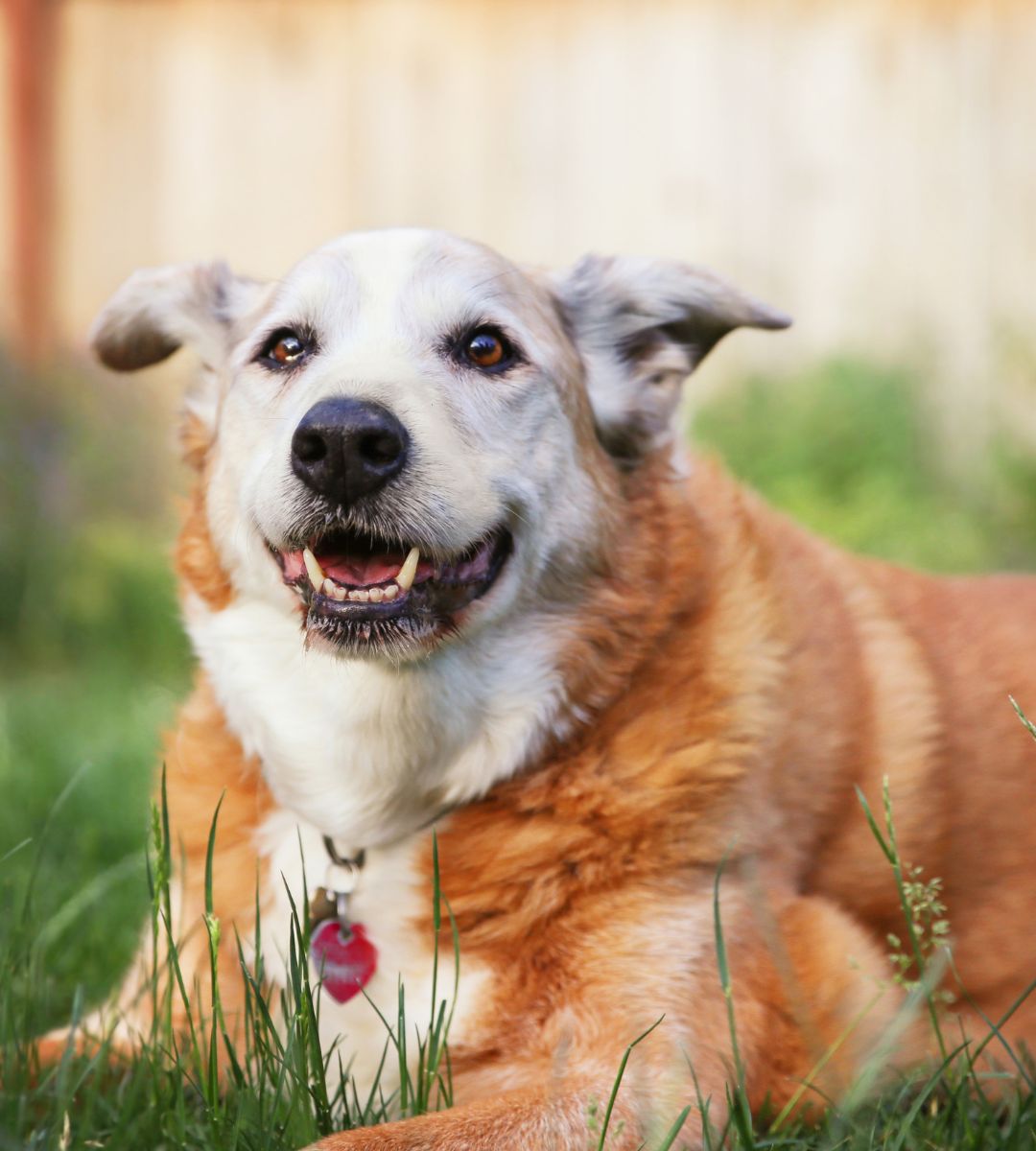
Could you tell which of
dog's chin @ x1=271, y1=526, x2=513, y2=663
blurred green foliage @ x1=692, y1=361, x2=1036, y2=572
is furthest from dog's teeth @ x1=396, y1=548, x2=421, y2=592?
blurred green foliage @ x1=692, y1=361, x2=1036, y2=572

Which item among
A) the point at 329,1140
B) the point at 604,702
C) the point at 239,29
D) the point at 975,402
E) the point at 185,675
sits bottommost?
the point at 185,675

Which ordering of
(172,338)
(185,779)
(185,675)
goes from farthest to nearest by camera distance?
(185,675) < (172,338) < (185,779)

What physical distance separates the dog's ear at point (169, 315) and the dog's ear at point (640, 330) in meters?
0.69

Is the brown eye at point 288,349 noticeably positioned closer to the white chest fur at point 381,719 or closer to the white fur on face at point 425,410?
the white fur on face at point 425,410

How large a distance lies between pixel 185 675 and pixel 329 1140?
3.86 metres

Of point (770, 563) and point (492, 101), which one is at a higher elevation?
point (492, 101)

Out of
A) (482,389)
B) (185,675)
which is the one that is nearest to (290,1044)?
(482,389)

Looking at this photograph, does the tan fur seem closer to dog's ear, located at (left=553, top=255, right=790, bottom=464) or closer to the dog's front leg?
the dog's front leg

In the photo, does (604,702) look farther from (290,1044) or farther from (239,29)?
(239,29)

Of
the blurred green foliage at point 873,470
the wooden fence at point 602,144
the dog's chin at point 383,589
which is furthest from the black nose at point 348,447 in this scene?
the wooden fence at point 602,144

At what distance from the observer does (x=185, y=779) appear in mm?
2650

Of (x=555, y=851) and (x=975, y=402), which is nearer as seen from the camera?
(x=555, y=851)

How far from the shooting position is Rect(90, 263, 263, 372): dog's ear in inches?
113

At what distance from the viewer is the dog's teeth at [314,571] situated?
236 centimetres
